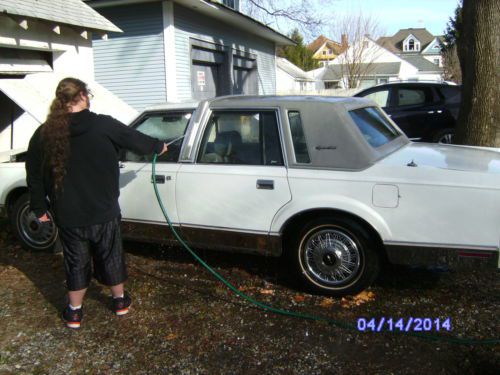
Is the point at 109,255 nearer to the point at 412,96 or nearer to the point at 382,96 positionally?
the point at 412,96

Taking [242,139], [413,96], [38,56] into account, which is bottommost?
[242,139]

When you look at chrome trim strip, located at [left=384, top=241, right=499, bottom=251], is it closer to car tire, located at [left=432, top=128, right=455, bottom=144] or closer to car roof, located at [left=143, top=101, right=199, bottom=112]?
car roof, located at [left=143, top=101, right=199, bottom=112]

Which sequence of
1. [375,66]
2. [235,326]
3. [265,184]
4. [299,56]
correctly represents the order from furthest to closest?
[299,56] → [375,66] → [265,184] → [235,326]

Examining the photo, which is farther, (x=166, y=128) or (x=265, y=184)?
(x=166, y=128)

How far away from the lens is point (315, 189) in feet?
12.8

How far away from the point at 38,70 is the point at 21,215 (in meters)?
3.20

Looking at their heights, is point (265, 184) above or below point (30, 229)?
above

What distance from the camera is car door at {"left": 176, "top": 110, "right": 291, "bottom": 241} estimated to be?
13.5ft

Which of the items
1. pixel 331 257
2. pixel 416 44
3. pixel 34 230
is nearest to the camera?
pixel 331 257

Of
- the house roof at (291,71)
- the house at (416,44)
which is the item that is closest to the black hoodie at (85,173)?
the house roof at (291,71)

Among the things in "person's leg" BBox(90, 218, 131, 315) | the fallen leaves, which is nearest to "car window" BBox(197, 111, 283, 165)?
"person's leg" BBox(90, 218, 131, 315)

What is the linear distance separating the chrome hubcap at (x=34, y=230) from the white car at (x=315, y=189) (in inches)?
42.4

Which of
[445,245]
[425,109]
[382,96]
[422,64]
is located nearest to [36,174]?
[445,245]
